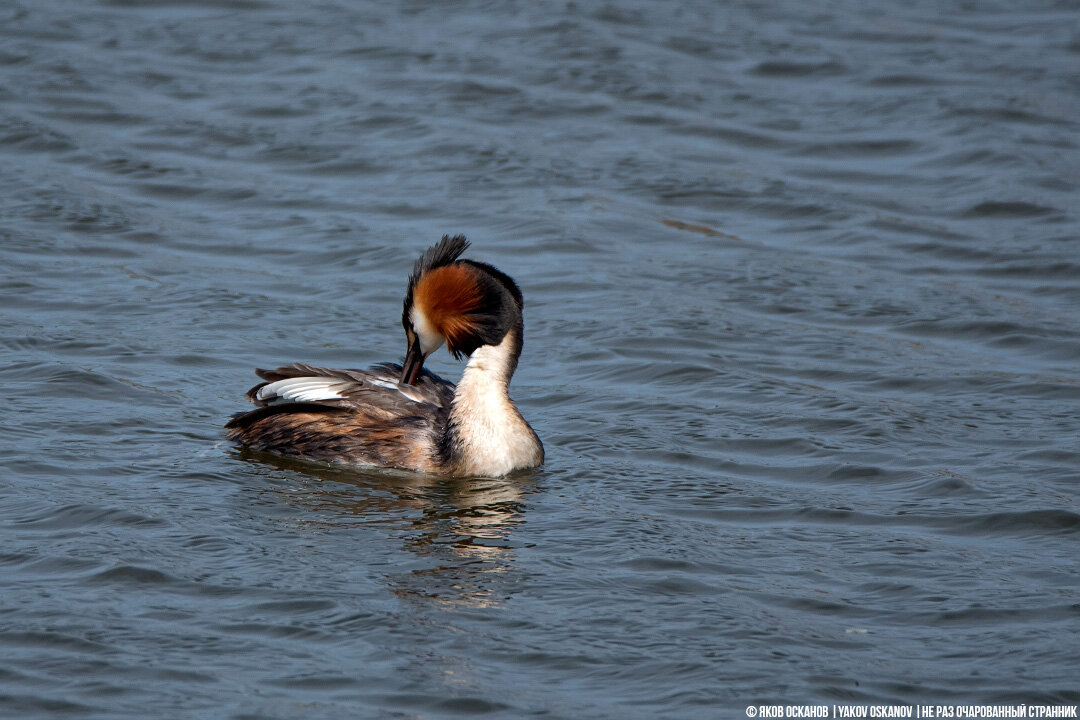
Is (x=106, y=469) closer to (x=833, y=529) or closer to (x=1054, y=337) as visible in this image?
(x=833, y=529)

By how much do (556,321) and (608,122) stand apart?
4.45 meters

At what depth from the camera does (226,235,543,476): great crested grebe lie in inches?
310

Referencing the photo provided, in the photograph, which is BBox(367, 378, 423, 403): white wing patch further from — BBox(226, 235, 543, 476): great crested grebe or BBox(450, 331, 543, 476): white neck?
BBox(450, 331, 543, 476): white neck

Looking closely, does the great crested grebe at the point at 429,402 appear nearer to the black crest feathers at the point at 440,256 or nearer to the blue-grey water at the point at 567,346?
the black crest feathers at the point at 440,256

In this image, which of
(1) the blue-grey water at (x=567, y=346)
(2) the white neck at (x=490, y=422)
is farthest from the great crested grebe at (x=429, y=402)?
(1) the blue-grey water at (x=567, y=346)

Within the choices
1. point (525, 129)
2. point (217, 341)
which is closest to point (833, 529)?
point (217, 341)

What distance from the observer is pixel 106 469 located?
24.7 ft

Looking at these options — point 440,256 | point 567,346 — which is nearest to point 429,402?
point 440,256

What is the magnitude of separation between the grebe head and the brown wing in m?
0.38

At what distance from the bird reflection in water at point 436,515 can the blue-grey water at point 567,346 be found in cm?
3

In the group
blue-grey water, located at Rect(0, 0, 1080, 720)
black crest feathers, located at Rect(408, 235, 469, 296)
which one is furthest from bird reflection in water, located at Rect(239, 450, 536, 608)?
black crest feathers, located at Rect(408, 235, 469, 296)

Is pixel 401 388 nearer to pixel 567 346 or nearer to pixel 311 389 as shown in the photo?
pixel 311 389

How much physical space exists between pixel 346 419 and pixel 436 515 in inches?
41.8

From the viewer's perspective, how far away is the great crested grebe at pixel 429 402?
310 inches
